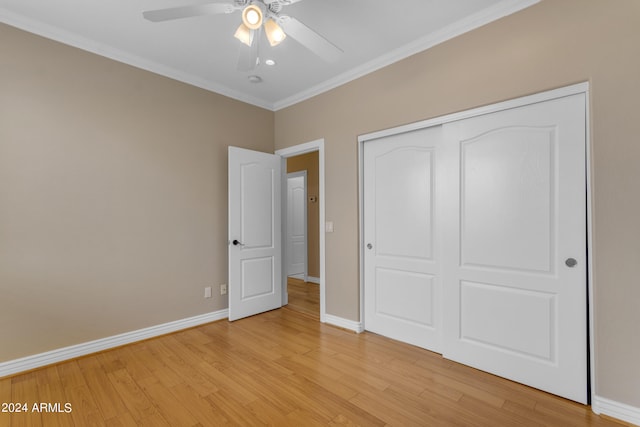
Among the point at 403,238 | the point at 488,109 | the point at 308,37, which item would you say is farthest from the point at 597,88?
the point at 308,37

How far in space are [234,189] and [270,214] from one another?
0.61 metres

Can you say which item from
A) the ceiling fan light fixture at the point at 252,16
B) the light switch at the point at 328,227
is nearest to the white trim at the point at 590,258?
the ceiling fan light fixture at the point at 252,16

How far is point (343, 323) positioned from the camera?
331 centimetres

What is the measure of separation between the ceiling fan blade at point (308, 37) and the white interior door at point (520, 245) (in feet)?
4.12

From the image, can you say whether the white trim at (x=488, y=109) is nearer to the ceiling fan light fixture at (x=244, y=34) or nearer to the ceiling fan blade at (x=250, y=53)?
the ceiling fan blade at (x=250, y=53)

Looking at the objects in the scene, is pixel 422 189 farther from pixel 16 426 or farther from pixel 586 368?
pixel 16 426

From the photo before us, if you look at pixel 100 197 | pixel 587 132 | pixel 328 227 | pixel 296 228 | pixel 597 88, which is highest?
pixel 597 88

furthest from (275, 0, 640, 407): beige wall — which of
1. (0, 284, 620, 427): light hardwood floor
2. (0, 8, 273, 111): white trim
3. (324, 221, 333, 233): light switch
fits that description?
(0, 8, 273, 111): white trim

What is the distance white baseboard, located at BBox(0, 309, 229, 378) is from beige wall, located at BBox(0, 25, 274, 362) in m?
0.05

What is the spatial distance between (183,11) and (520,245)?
268 centimetres

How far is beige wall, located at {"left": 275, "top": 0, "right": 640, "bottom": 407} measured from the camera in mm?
1763

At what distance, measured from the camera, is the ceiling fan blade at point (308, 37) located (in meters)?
1.80

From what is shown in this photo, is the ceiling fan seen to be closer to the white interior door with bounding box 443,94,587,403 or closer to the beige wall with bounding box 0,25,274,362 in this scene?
the white interior door with bounding box 443,94,587,403

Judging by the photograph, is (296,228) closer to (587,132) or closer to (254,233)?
(254,233)
